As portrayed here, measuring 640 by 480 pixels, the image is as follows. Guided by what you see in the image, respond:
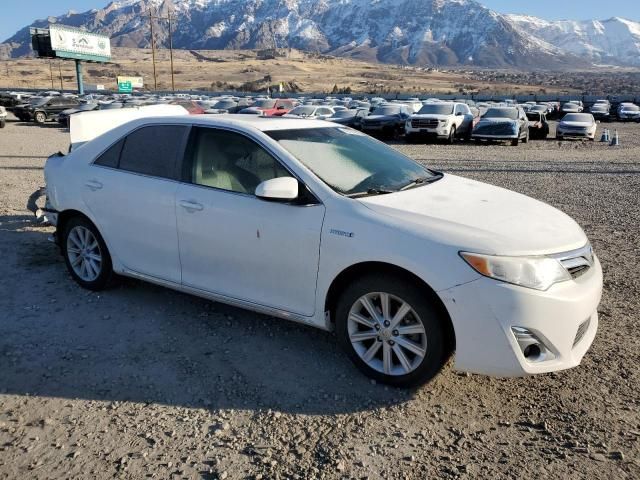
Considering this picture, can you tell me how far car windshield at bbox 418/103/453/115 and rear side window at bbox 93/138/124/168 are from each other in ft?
62.5

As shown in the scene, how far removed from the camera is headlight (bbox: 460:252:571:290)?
3213mm

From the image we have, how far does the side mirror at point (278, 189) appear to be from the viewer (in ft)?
12.2

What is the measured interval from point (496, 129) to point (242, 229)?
753 inches

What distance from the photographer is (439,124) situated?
70.2ft

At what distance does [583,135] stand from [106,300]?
23.2m

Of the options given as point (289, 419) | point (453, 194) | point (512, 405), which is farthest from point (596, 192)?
point (289, 419)

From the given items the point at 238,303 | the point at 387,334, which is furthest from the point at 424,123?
the point at 387,334

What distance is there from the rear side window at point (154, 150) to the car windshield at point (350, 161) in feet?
2.71

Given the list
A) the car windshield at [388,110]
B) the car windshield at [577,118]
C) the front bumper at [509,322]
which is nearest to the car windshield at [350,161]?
the front bumper at [509,322]

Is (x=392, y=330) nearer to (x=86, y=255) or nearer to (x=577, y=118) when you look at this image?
(x=86, y=255)

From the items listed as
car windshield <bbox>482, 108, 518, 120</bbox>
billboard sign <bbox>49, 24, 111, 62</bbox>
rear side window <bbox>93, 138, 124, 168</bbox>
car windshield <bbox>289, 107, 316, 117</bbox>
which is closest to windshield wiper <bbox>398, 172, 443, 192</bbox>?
rear side window <bbox>93, 138, 124, 168</bbox>

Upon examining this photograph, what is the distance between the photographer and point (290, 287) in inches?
153

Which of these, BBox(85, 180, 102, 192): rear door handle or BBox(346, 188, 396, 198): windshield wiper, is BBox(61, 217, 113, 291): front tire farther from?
BBox(346, 188, 396, 198): windshield wiper

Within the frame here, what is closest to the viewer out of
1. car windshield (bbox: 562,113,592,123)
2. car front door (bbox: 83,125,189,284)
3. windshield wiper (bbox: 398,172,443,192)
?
windshield wiper (bbox: 398,172,443,192)
